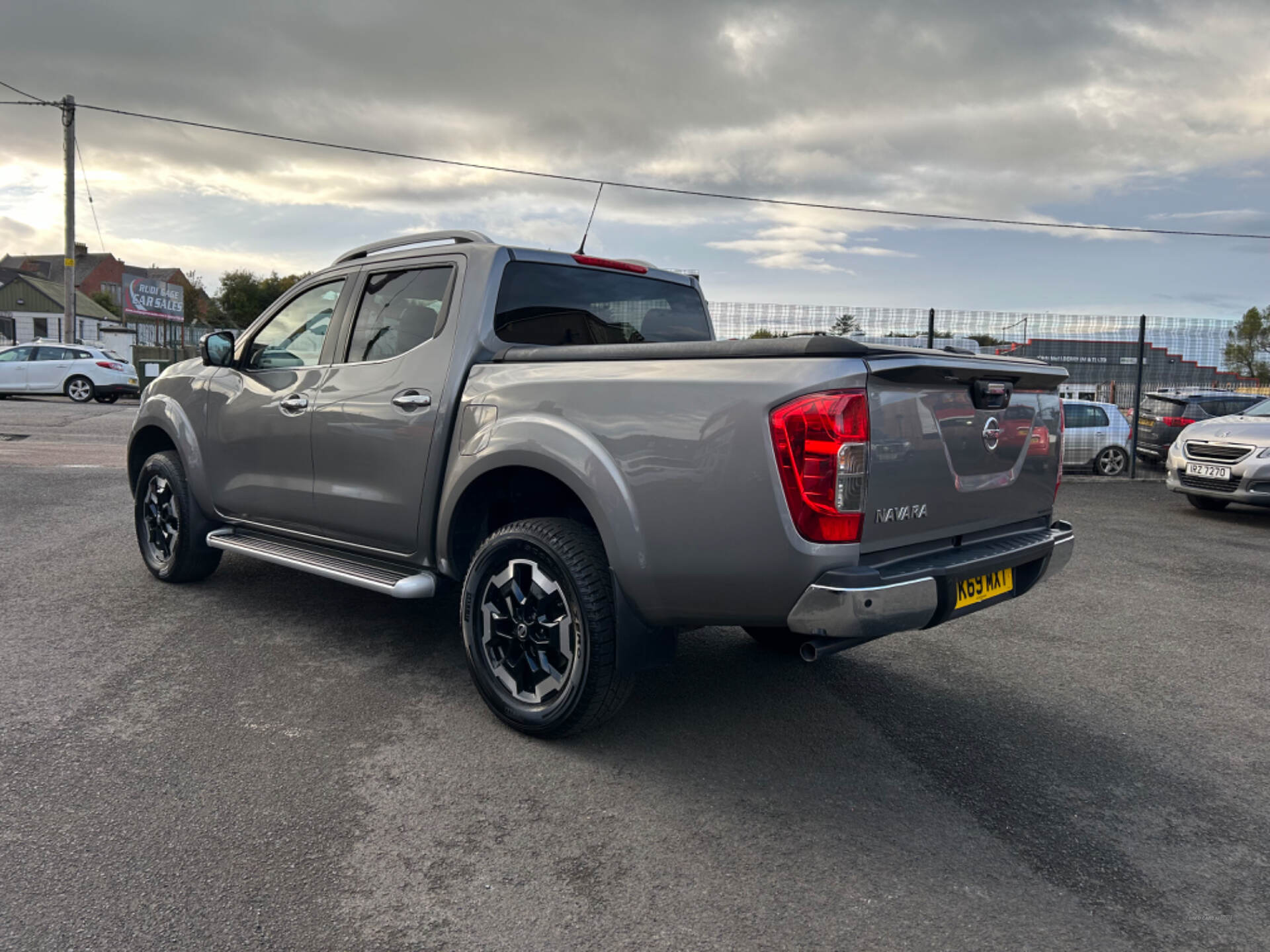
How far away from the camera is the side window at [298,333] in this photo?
494 centimetres

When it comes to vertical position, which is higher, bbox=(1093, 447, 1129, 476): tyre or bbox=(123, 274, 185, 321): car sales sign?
bbox=(123, 274, 185, 321): car sales sign

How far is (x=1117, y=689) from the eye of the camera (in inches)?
175

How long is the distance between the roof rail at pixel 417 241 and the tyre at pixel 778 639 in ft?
7.13

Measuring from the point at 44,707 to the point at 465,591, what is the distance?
1738mm

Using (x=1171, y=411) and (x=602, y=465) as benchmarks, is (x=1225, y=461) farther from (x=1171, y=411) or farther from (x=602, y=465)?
(x=602, y=465)

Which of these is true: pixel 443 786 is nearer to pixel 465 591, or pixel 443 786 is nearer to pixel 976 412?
pixel 465 591

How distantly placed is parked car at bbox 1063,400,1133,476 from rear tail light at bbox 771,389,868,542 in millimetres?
12595

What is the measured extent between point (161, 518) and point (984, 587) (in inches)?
190

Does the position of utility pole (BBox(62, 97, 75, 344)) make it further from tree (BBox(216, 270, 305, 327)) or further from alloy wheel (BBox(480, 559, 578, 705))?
tree (BBox(216, 270, 305, 327))

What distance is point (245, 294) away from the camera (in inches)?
2908

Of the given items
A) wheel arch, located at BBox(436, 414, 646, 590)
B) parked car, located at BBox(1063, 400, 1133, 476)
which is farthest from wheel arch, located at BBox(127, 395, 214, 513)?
parked car, located at BBox(1063, 400, 1133, 476)

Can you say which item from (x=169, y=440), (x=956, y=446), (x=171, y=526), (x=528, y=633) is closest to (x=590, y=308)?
(x=528, y=633)

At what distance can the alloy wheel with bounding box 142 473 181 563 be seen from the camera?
5793mm

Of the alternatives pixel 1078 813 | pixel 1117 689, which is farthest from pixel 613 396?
pixel 1117 689
